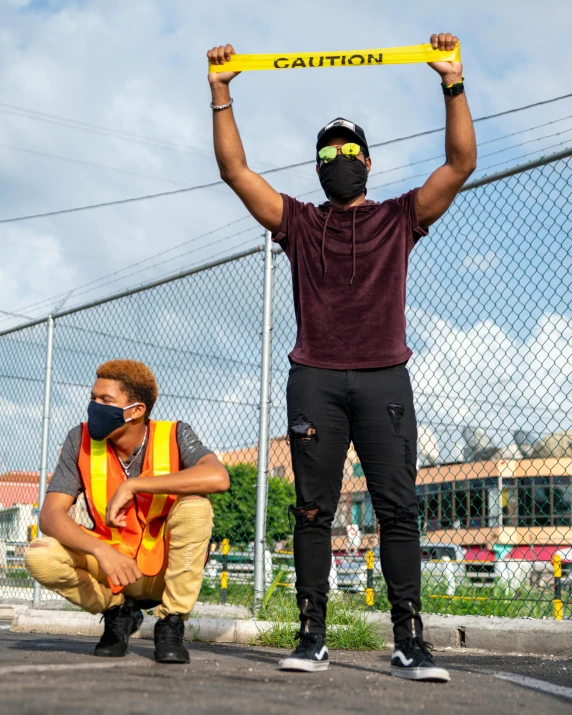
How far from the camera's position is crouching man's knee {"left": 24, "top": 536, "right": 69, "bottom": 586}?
145 inches

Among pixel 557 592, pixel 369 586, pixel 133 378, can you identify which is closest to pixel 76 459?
pixel 133 378

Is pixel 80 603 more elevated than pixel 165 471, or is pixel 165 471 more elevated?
pixel 165 471

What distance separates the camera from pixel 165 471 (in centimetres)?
391

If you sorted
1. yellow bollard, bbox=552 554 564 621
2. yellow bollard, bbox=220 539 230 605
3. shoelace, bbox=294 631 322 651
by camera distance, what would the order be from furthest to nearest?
yellow bollard, bbox=220 539 230 605 < yellow bollard, bbox=552 554 564 621 < shoelace, bbox=294 631 322 651

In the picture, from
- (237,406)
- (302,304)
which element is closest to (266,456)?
(237,406)

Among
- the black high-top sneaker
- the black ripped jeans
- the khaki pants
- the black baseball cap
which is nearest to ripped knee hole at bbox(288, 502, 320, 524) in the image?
the black ripped jeans

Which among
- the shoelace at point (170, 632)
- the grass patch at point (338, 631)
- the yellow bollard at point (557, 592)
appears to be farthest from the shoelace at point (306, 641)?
the yellow bollard at point (557, 592)

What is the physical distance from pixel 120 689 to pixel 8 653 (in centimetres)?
146

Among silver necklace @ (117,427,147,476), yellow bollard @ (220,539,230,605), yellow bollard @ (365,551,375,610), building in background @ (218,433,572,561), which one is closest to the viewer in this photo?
silver necklace @ (117,427,147,476)

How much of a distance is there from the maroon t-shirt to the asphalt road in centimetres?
114

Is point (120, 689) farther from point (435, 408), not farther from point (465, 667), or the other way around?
point (435, 408)

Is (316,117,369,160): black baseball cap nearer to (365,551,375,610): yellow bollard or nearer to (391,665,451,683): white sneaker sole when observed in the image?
(391,665,451,683): white sneaker sole

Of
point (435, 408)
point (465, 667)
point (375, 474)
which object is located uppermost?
point (435, 408)

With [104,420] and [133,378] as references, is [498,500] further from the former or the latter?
[104,420]
